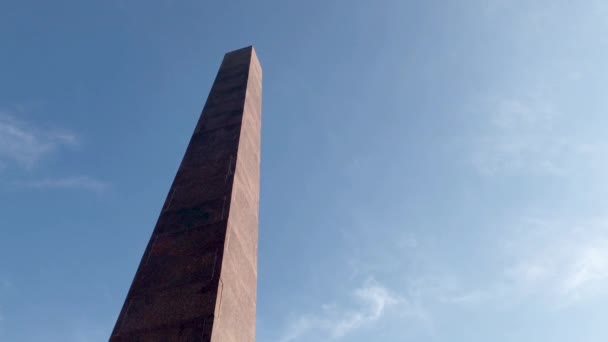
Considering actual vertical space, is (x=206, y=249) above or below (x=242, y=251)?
below

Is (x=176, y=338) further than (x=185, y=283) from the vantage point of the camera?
No

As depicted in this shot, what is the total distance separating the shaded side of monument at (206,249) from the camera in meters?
4.16

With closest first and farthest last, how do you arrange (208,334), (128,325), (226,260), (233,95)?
(208,334) < (128,325) < (226,260) < (233,95)

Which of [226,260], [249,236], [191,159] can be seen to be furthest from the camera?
[191,159]

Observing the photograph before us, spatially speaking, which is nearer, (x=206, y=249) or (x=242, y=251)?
(x=206, y=249)

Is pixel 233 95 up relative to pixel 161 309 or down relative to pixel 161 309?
up

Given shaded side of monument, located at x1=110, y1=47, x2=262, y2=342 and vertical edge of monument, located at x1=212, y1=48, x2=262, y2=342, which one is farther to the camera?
vertical edge of monument, located at x1=212, y1=48, x2=262, y2=342

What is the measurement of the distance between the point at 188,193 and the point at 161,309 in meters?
1.69

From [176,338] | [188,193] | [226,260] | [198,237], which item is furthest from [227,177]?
[176,338]

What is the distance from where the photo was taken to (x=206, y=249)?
4.73 metres

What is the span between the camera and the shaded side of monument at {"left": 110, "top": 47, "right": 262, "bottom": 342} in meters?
4.16

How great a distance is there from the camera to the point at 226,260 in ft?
15.1

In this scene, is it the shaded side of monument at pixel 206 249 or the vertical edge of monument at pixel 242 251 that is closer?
the shaded side of monument at pixel 206 249

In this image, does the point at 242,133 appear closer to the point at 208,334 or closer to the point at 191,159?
the point at 191,159
